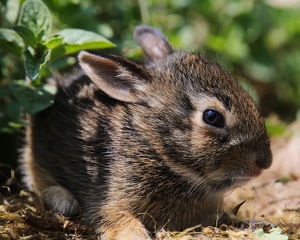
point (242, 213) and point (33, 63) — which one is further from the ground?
point (33, 63)

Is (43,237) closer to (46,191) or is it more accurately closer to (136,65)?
(46,191)

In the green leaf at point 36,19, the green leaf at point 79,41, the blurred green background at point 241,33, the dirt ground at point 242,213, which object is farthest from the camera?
the blurred green background at point 241,33

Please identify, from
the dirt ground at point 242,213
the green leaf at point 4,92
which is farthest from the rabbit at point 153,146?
the green leaf at point 4,92

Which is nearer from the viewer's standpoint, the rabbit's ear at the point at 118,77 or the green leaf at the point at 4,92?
the rabbit's ear at the point at 118,77

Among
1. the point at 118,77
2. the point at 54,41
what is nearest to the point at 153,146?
the point at 118,77

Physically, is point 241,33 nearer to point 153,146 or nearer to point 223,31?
point 223,31

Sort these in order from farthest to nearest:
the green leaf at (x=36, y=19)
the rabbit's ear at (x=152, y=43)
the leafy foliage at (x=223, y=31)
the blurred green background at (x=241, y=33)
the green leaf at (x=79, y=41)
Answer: the blurred green background at (x=241, y=33) < the leafy foliage at (x=223, y=31) < the rabbit's ear at (x=152, y=43) < the green leaf at (x=36, y=19) < the green leaf at (x=79, y=41)

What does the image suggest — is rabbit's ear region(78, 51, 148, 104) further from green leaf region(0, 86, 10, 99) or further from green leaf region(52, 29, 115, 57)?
green leaf region(0, 86, 10, 99)

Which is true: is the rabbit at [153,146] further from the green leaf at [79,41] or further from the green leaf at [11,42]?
the green leaf at [11,42]
